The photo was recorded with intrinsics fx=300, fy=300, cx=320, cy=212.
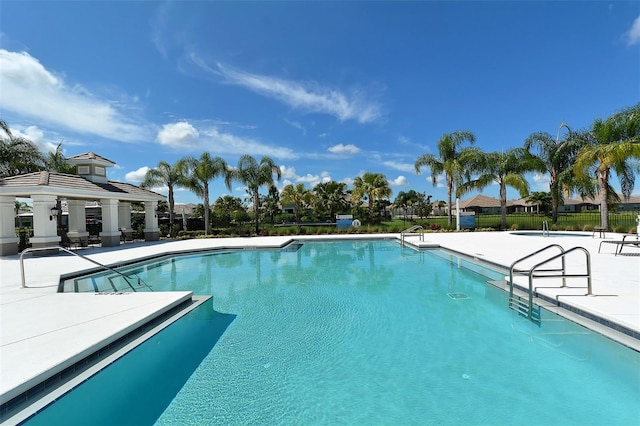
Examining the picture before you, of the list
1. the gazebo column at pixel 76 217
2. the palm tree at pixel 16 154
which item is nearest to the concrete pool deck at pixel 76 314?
the gazebo column at pixel 76 217

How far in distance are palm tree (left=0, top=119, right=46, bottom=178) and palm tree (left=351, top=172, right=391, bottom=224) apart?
25.3 meters

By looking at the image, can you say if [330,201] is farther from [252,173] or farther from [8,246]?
[8,246]

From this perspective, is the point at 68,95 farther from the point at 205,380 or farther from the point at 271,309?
the point at 205,380

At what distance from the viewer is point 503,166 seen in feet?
78.8

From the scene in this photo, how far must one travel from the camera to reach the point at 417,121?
26625mm

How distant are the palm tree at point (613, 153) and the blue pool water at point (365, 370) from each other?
16459mm

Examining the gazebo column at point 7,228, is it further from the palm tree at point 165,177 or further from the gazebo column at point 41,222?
the palm tree at point 165,177

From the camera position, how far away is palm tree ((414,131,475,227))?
24.6m

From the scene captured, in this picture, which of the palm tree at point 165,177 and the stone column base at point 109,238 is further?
the palm tree at point 165,177

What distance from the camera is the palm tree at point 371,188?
96.5ft

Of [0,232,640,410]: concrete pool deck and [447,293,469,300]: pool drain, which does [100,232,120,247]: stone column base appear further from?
[447,293,469,300]: pool drain

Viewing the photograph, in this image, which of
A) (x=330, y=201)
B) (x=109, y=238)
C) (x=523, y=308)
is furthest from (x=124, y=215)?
(x=523, y=308)

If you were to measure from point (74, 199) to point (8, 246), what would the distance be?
487cm

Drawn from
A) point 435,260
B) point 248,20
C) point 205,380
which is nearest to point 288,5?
point 248,20
